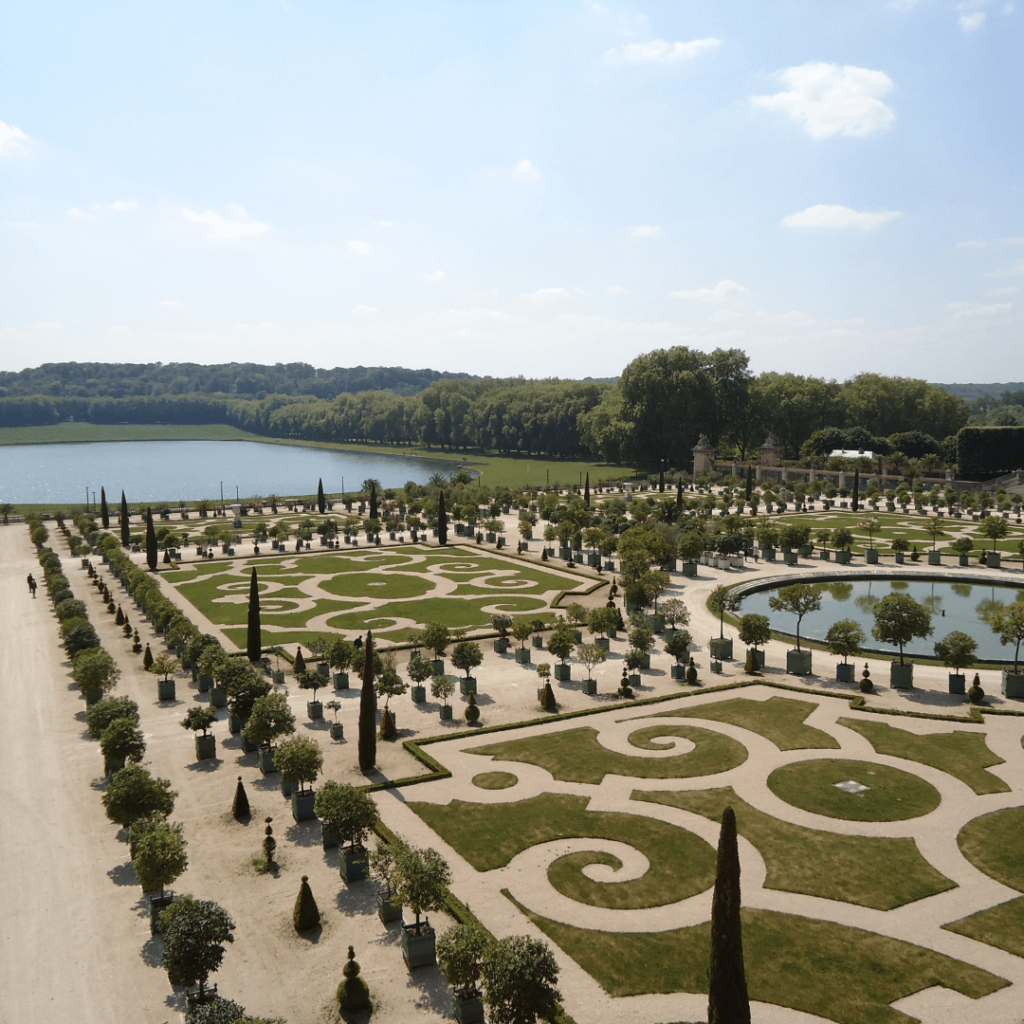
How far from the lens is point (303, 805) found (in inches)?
1050

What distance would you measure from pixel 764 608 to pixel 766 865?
114 feet

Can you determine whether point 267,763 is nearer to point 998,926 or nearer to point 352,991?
point 352,991

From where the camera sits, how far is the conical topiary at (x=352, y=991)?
17453 mm

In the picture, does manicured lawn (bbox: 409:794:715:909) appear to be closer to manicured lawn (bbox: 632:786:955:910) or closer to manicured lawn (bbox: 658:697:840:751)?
manicured lawn (bbox: 632:786:955:910)

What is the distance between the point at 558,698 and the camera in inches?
1486

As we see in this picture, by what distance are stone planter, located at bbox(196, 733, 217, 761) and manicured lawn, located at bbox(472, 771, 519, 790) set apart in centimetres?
1051

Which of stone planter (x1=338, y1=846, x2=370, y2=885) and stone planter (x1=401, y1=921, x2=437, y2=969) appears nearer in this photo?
stone planter (x1=401, y1=921, x2=437, y2=969)

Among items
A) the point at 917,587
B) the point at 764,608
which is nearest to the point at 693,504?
the point at 917,587

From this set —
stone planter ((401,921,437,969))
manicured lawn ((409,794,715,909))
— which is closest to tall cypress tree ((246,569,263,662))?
manicured lawn ((409,794,715,909))

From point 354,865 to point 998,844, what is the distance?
18637mm

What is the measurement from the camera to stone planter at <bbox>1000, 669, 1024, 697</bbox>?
1448 inches

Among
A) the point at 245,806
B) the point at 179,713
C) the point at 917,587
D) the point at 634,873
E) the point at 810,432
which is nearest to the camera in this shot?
the point at 634,873

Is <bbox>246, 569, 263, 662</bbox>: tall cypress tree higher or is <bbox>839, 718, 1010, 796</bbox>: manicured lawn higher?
Answer: <bbox>246, 569, 263, 662</bbox>: tall cypress tree

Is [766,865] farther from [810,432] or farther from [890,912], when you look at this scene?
[810,432]
